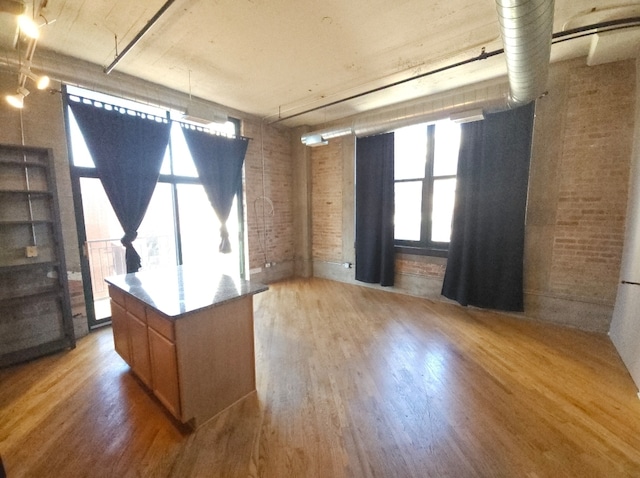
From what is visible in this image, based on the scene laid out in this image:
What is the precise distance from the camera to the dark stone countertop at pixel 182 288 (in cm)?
175

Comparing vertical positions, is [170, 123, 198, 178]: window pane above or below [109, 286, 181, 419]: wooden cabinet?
above

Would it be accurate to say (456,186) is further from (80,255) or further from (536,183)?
(80,255)

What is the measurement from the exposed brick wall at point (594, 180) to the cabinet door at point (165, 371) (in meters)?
4.16

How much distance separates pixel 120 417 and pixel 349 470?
1.65 m

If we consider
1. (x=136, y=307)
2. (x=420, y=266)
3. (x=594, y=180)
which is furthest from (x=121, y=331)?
(x=594, y=180)

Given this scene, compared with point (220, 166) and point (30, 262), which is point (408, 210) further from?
point (30, 262)

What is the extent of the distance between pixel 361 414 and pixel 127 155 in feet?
12.2

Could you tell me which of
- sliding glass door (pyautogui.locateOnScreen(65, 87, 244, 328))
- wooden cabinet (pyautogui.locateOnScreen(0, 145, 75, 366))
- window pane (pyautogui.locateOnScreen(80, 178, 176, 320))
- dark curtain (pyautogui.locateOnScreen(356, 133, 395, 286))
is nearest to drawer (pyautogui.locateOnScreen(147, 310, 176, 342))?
sliding glass door (pyautogui.locateOnScreen(65, 87, 244, 328))

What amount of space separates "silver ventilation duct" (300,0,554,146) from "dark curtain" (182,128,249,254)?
1280 mm

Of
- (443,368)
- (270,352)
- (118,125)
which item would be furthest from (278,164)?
(443,368)

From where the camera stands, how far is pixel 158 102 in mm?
3434

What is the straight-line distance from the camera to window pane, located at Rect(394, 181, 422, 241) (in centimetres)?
431

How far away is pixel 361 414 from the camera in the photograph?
188 centimetres

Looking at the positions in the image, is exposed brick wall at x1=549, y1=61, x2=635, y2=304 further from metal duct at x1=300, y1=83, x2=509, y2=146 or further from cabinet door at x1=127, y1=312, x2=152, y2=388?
cabinet door at x1=127, y1=312, x2=152, y2=388
